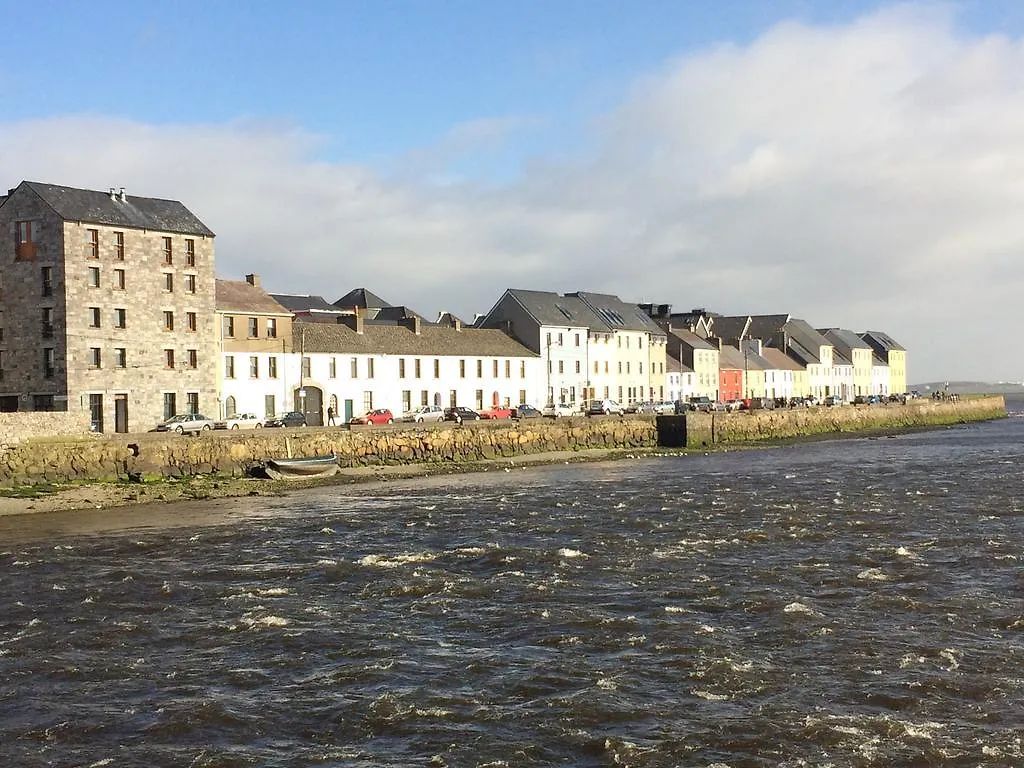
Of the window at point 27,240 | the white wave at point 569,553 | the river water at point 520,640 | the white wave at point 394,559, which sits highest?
the window at point 27,240

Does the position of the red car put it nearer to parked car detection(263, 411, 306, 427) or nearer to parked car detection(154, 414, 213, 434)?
parked car detection(263, 411, 306, 427)

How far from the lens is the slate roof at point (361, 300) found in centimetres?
12681

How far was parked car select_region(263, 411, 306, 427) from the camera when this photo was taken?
69.6 metres

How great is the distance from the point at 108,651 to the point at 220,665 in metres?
2.58

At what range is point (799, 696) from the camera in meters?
17.4

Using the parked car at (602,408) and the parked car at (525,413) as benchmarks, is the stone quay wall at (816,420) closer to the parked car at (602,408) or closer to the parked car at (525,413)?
the parked car at (602,408)

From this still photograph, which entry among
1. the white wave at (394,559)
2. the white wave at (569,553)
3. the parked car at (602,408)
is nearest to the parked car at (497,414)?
the parked car at (602,408)

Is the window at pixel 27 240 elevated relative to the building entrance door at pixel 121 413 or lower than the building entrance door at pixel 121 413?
elevated

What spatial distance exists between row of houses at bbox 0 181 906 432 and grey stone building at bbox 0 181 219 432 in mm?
80

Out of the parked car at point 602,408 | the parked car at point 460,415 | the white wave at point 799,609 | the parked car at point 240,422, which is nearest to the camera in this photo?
the white wave at point 799,609

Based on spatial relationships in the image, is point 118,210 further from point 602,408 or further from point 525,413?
point 602,408

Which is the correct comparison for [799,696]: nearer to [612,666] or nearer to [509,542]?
[612,666]

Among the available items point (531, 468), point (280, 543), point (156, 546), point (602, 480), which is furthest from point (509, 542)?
point (531, 468)

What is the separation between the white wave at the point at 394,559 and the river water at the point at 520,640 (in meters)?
0.16
